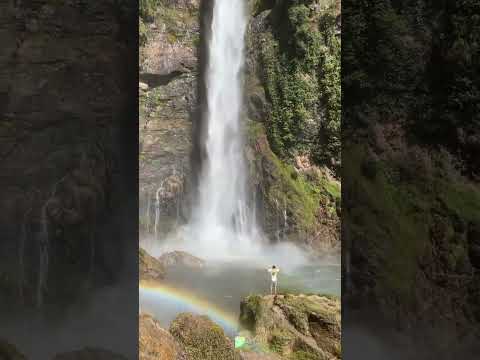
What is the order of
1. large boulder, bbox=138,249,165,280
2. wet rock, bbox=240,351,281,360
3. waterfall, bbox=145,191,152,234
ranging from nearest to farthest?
wet rock, bbox=240,351,281,360, large boulder, bbox=138,249,165,280, waterfall, bbox=145,191,152,234

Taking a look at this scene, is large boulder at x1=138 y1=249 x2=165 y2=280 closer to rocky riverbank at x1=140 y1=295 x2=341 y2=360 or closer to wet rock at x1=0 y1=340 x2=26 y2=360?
rocky riverbank at x1=140 y1=295 x2=341 y2=360

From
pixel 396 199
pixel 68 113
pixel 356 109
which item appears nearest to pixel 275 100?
pixel 356 109

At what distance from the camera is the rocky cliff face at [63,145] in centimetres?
583

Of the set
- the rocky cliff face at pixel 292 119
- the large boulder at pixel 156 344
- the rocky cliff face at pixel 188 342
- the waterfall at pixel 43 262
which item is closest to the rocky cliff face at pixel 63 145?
the waterfall at pixel 43 262

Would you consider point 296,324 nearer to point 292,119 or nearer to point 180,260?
point 180,260

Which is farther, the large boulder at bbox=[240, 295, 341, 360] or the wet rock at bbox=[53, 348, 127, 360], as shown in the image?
the large boulder at bbox=[240, 295, 341, 360]

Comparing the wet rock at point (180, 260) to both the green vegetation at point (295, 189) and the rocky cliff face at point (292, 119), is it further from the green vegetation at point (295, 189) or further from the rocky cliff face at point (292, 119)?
the green vegetation at point (295, 189)

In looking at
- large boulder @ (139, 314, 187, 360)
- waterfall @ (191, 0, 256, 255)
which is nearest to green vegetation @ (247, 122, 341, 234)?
waterfall @ (191, 0, 256, 255)

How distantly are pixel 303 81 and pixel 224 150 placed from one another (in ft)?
5.12

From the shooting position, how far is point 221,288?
20.1ft

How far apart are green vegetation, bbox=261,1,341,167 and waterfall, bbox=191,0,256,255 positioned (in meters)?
0.50

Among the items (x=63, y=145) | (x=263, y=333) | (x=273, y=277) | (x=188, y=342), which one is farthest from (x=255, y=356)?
(x=63, y=145)

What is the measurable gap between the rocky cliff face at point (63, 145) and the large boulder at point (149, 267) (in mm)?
347

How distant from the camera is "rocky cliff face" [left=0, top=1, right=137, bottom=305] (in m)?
5.83
